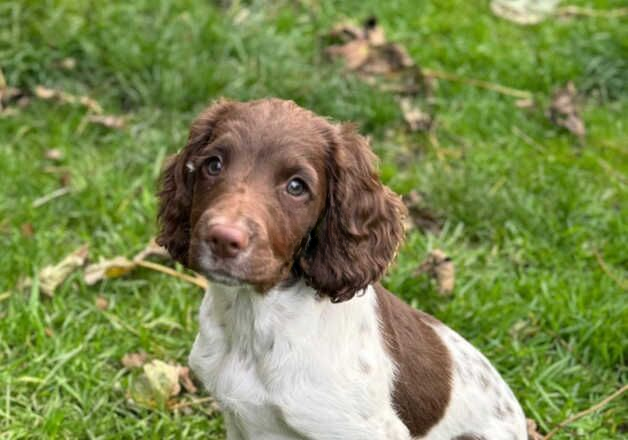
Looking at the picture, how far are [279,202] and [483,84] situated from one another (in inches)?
180

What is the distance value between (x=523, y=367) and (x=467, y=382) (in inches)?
46.7

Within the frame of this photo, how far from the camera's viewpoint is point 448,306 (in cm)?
A: 558

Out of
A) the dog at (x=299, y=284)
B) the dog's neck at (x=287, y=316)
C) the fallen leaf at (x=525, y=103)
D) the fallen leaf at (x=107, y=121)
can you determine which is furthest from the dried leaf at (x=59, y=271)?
the fallen leaf at (x=525, y=103)

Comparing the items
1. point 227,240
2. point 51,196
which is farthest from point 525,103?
point 227,240

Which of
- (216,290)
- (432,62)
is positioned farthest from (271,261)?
(432,62)

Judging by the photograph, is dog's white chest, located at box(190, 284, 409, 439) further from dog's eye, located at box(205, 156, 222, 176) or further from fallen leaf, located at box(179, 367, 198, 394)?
fallen leaf, located at box(179, 367, 198, 394)

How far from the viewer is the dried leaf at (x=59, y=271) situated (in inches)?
222

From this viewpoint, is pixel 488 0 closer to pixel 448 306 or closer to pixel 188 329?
pixel 448 306

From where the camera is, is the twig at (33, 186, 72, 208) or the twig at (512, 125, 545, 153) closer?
the twig at (33, 186, 72, 208)

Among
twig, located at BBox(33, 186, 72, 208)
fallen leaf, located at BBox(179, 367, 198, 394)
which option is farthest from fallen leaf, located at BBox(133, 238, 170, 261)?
fallen leaf, located at BBox(179, 367, 198, 394)

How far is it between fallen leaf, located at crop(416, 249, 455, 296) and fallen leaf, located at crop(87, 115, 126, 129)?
98.4 inches

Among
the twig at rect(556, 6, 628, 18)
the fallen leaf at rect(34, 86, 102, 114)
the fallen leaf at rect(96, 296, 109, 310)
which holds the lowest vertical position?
the fallen leaf at rect(96, 296, 109, 310)

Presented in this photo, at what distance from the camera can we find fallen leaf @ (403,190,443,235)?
6414 millimetres

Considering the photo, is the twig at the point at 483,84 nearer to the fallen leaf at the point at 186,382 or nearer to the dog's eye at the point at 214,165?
the fallen leaf at the point at 186,382
